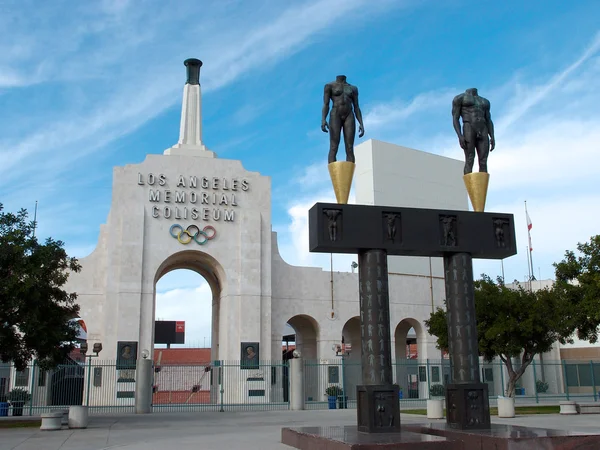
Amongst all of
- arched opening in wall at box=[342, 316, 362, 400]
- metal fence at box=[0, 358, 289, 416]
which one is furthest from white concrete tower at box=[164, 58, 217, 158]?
arched opening in wall at box=[342, 316, 362, 400]

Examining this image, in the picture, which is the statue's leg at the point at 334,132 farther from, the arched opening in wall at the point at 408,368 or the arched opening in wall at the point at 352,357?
the arched opening in wall at the point at 352,357

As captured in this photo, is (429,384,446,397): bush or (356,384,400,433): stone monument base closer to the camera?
(356,384,400,433): stone monument base

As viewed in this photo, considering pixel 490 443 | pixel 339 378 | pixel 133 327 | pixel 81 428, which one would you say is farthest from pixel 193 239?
pixel 490 443

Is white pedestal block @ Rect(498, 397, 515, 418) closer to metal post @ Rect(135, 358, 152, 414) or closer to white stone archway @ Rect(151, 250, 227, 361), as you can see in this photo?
metal post @ Rect(135, 358, 152, 414)

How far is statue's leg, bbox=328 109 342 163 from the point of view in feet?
56.0

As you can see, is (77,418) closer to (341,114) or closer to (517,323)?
(341,114)

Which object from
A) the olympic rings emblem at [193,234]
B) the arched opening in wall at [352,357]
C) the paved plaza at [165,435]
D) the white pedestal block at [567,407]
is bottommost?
the paved plaza at [165,435]

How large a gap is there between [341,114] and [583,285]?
17.6m

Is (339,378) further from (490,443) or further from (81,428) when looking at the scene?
(490,443)

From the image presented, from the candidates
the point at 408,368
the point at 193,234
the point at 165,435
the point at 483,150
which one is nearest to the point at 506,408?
the point at 483,150

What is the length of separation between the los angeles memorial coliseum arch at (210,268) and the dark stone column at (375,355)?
86.4 feet

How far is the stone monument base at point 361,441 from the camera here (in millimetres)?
12297

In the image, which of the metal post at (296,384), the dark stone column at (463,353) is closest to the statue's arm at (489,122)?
the dark stone column at (463,353)

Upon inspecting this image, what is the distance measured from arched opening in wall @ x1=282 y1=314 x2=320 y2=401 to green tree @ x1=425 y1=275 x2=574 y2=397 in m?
13.8
